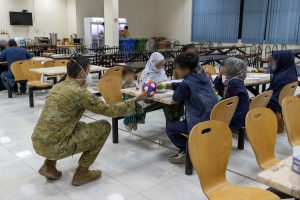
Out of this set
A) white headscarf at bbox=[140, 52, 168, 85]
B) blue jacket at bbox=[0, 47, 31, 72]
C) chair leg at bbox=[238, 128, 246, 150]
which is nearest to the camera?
chair leg at bbox=[238, 128, 246, 150]

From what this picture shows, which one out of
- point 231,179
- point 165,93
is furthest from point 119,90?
point 231,179

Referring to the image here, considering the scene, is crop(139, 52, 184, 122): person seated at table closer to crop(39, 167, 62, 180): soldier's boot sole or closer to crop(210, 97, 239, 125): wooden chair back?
crop(210, 97, 239, 125): wooden chair back

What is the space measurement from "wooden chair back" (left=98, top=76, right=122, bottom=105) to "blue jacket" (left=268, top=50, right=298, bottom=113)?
1933 mm

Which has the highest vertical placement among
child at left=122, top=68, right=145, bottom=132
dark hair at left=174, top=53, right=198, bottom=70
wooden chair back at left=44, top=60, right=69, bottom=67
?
dark hair at left=174, top=53, right=198, bottom=70

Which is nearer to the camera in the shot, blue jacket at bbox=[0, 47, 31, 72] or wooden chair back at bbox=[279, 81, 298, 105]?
wooden chair back at bbox=[279, 81, 298, 105]

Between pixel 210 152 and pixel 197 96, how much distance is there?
1.05 m

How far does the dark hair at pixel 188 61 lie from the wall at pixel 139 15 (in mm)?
12646

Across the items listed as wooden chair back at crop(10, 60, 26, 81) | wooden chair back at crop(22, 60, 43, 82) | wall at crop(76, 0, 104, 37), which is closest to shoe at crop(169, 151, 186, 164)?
wooden chair back at crop(22, 60, 43, 82)

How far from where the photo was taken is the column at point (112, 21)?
11.0 m

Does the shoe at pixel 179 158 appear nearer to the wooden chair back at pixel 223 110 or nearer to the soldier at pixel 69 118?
the wooden chair back at pixel 223 110

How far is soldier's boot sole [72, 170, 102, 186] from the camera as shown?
2705 mm

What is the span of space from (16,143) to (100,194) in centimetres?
172

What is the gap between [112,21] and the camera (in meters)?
11.0

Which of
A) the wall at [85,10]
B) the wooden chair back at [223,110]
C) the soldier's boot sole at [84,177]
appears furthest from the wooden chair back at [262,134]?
the wall at [85,10]
